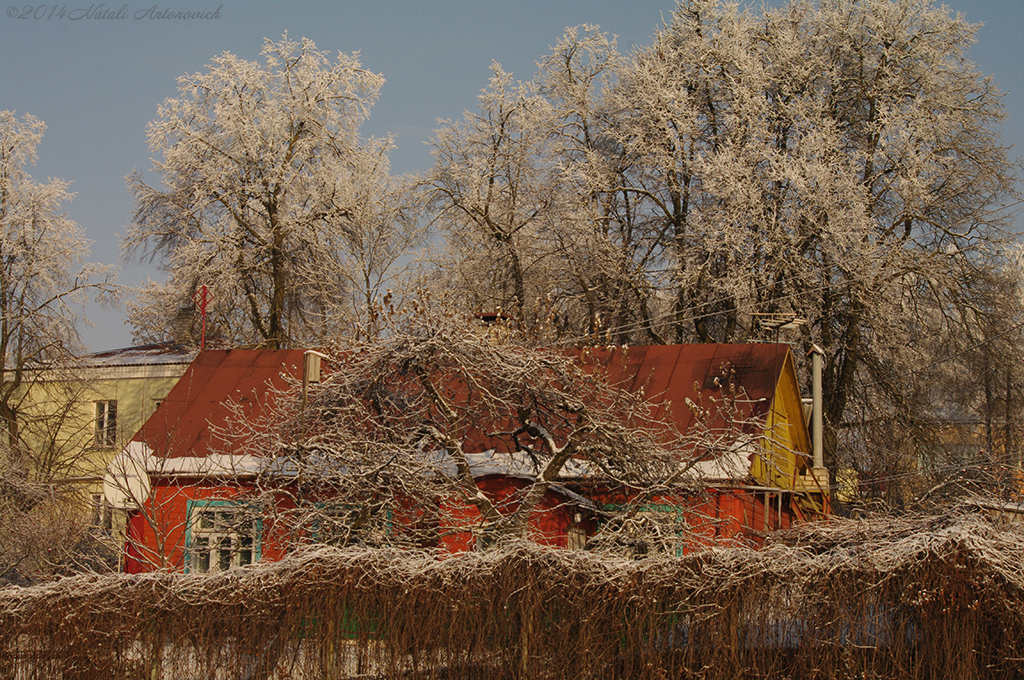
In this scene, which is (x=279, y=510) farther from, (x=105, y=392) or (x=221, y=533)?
(x=105, y=392)

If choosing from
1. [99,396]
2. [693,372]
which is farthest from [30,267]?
[693,372]

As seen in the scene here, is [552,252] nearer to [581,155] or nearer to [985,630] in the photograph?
[581,155]

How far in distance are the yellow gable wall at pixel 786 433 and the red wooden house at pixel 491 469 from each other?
0.04 m

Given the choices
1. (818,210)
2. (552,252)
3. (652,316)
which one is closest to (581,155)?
(552,252)

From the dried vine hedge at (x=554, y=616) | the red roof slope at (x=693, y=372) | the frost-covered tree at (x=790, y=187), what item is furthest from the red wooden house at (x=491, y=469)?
the frost-covered tree at (x=790, y=187)

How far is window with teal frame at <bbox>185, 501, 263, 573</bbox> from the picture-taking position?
12.0 m

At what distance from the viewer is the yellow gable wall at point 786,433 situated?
1339cm

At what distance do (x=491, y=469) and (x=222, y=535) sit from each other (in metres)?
3.59

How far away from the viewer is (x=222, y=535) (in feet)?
42.4

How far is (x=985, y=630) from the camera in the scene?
25.8 feet

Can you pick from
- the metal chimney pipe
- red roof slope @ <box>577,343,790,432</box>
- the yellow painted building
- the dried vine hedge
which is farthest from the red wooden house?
the yellow painted building

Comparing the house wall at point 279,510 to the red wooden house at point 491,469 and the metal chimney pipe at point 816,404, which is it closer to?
the red wooden house at point 491,469

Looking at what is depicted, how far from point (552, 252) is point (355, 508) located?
1545cm

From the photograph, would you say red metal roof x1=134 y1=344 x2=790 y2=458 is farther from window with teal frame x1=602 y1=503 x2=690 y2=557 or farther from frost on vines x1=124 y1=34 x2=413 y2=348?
frost on vines x1=124 y1=34 x2=413 y2=348
